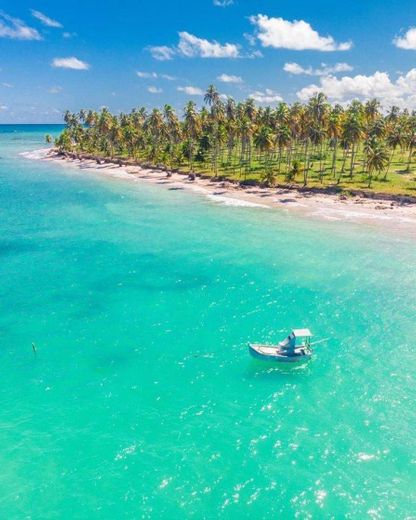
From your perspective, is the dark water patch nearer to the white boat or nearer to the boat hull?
the boat hull

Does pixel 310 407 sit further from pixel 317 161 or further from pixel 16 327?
pixel 317 161

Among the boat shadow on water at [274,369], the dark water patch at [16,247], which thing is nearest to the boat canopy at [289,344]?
the boat shadow on water at [274,369]

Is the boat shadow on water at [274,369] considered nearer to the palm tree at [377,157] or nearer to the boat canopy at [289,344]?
the boat canopy at [289,344]

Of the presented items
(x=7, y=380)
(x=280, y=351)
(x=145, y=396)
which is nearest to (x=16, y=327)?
(x=7, y=380)

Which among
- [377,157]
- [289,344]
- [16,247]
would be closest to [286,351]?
[289,344]

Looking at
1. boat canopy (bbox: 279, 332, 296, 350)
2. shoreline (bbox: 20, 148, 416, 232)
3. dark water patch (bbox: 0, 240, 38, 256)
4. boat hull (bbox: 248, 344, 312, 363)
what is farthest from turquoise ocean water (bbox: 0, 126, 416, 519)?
shoreline (bbox: 20, 148, 416, 232)

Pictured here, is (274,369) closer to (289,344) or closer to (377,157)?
(289,344)

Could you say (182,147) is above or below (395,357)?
above
